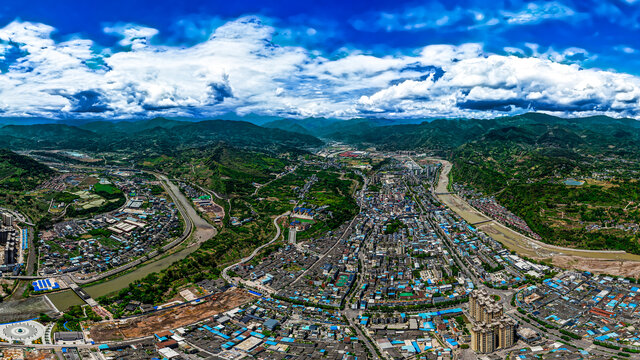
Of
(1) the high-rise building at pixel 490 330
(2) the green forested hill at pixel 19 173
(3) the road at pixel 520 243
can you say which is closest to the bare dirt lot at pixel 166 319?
(1) the high-rise building at pixel 490 330

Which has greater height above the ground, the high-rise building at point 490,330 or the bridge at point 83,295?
the bridge at point 83,295

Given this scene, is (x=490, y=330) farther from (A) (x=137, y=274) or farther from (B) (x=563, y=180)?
(B) (x=563, y=180)

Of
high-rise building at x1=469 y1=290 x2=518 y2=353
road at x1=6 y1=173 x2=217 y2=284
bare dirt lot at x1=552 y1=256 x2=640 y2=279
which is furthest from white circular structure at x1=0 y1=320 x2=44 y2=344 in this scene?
bare dirt lot at x1=552 y1=256 x2=640 y2=279

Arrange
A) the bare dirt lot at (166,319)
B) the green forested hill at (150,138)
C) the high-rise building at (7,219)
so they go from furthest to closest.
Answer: the green forested hill at (150,138) → the high-rise building at (7,219) → the bare dirt lot at (166,319)

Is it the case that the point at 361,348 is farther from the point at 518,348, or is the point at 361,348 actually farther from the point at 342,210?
the point at 342,210

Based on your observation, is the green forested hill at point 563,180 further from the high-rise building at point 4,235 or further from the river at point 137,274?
the high-rise building at point 4,235

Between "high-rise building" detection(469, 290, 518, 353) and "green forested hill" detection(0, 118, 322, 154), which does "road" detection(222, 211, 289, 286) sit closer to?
"high-rise building" detection(469, 290, 518, 353)
